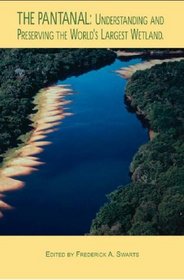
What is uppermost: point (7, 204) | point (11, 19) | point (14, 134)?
point (11, 19)

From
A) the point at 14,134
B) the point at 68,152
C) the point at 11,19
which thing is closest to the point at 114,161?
the point at 68,152

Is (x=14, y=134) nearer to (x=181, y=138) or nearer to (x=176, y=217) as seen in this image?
(x=181, y=138)

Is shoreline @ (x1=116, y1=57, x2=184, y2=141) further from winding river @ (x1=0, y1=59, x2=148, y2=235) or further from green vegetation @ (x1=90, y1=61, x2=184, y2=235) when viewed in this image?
green vegetation @ (x1=90, y1=61, x2=184, y2=235)

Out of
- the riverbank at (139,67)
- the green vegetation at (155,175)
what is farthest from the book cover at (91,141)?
the riverbank at (139,67)

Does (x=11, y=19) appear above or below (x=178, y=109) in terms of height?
above

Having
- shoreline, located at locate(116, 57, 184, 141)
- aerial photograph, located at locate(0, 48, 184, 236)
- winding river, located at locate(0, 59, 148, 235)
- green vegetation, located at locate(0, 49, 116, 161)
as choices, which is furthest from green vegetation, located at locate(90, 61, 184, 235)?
green vegetation, located at locate(0, 49, 116, 161)
